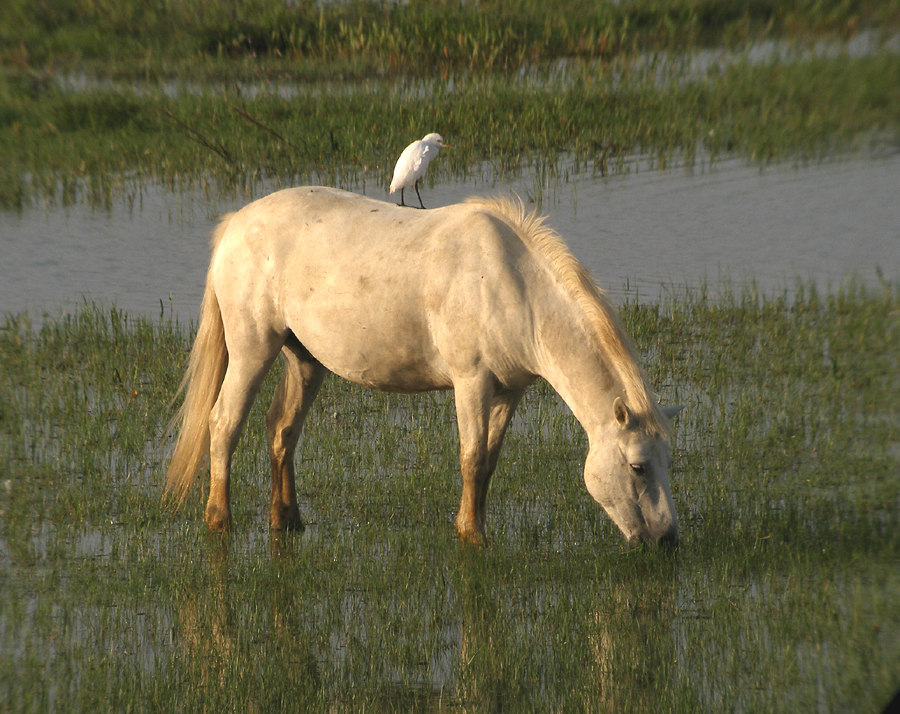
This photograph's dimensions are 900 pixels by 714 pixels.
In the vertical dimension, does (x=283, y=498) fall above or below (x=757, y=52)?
below

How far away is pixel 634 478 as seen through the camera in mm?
5539

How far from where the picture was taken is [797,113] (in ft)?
43.6

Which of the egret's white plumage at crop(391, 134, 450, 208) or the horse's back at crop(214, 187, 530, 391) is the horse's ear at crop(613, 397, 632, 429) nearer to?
the horse's back at crop(214, 187, 530, 391)

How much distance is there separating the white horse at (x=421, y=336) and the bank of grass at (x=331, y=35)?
33.1 ft

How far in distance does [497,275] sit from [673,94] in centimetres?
1054

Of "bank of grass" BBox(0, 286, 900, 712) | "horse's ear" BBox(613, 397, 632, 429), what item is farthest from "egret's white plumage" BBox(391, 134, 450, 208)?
"horse's ear" BBox(613, 397, 632, 429)

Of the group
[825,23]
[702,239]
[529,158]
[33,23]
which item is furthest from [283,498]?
[33,23]

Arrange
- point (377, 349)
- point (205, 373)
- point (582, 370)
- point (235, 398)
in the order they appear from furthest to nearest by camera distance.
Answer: point (205, 373) < point (235, 398) < point (377, 349) < point (582, 370)

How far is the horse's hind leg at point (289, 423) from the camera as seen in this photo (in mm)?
6500

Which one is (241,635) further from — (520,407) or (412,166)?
(412,166)

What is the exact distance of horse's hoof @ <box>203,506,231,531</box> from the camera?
20.9 ft

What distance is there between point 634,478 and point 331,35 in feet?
46.3

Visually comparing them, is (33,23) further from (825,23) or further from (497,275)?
(825,23)

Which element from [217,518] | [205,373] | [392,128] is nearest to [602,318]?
[217,518]
